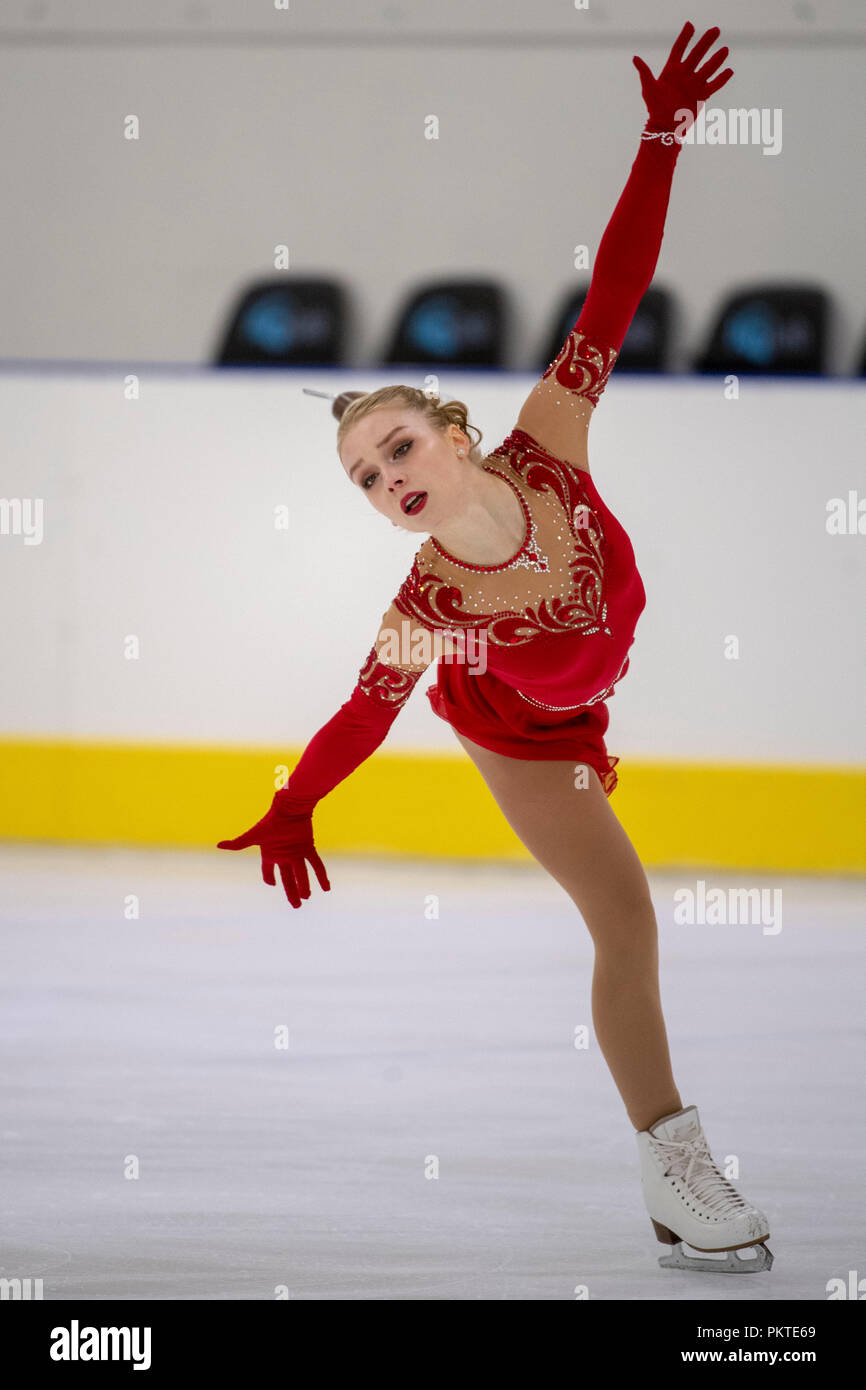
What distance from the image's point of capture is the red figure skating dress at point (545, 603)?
2314 millimetres

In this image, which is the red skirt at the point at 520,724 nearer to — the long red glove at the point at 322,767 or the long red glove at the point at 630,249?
the long red glove at the point at 322,767

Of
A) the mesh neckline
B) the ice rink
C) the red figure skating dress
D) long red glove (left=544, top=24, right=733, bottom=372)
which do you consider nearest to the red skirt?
the red figure skating dress

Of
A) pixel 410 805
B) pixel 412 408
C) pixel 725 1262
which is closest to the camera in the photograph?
pixel 725 1262

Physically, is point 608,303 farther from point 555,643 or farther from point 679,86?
point 555,643

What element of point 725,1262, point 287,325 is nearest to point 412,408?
point 725,1262

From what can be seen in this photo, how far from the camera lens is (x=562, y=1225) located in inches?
91.7

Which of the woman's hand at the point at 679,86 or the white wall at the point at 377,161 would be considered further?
the white wall at the point at 377,161

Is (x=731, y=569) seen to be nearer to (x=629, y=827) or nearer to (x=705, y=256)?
(x=629, y=827)

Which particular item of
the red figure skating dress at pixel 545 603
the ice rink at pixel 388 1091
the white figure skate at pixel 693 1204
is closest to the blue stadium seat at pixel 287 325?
the ice rink at pixel 388 1091

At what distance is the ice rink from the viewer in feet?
7.14

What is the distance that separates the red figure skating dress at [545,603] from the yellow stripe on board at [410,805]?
2986 mm

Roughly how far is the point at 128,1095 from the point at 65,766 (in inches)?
114

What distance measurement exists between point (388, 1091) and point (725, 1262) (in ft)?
3.49

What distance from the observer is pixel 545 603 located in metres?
2.31
